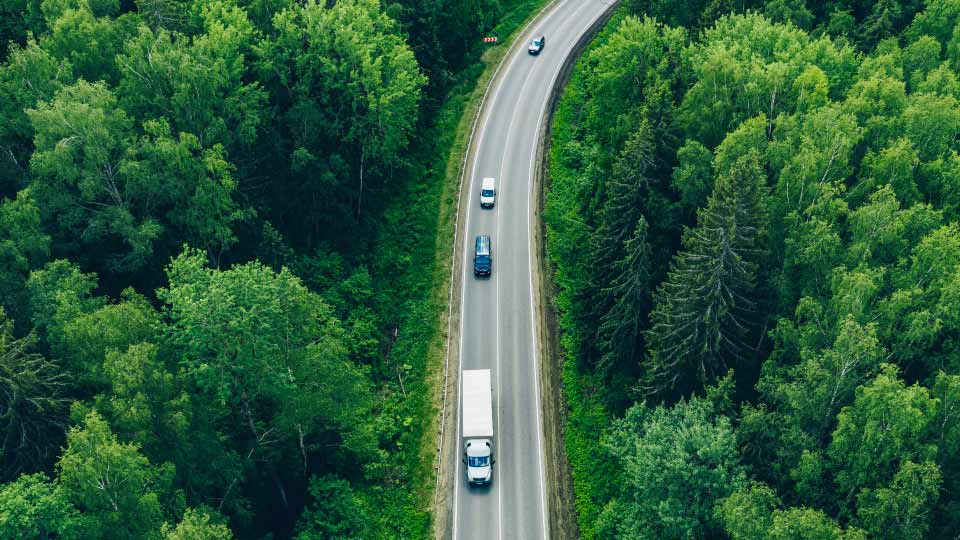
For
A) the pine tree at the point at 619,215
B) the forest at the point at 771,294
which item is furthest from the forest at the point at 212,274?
the forest at the point at 771,294

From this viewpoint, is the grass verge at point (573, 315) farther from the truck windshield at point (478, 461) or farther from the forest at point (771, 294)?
the truck windshield at point (478, 461)

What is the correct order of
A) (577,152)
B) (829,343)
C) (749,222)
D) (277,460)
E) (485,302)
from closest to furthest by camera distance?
(829,343) < (749,222) < (277,460) < (485,302) < (577,152)

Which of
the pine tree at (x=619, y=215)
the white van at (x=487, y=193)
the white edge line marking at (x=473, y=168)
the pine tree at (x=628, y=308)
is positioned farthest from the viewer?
the white van at (x=487, y=193)

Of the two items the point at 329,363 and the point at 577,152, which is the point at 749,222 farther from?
the point at 577,152

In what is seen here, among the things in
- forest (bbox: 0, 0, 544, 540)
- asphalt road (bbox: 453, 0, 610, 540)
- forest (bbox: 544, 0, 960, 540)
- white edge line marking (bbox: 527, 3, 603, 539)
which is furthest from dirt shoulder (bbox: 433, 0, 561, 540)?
forest (bbox: 544, 0, 960, 540)

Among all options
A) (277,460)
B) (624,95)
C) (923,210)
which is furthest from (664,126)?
(277,460)

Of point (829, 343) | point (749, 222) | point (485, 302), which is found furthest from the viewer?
point (485, 302)
